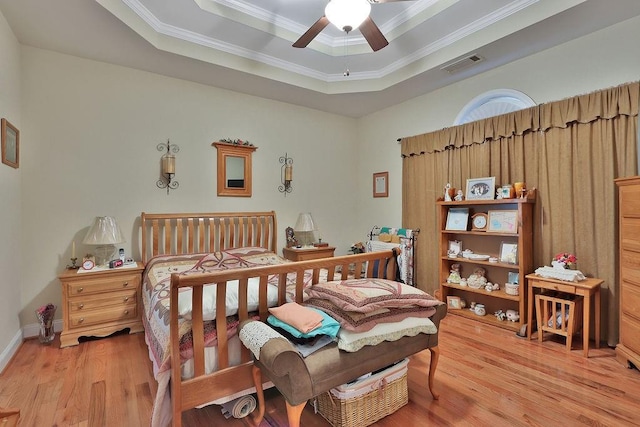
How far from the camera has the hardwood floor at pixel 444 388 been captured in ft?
6.07

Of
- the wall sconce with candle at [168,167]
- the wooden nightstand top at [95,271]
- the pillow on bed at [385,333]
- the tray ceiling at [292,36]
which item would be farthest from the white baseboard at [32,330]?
the pillow on bed at [385,333]

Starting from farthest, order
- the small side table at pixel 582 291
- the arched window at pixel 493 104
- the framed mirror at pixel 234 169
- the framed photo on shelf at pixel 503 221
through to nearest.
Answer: the framed mirror at pixel 234 169, the arched window at pixel 493 104, the framed photo on shelf at pixel 503 221, the small side table at pixel 582 291

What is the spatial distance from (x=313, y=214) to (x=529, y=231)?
9.23 feet

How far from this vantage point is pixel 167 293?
7.43ft

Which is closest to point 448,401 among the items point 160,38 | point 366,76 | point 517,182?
point 517,182

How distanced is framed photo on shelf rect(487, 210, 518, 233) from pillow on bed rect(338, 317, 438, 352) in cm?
180

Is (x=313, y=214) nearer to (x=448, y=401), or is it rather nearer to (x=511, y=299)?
(x=511, y=299)

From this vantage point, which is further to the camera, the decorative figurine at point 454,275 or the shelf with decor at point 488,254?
the decorative figurine at point 454,275

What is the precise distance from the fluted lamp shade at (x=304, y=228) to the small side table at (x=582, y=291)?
2.59 meters

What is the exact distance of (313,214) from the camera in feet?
15.9

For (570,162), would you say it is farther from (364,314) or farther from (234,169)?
(234,169)

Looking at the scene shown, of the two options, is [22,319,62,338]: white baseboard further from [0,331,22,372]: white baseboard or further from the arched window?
the arched window

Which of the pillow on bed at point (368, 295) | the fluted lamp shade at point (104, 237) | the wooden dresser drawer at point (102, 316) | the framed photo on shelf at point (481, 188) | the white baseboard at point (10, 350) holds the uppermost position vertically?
the framed photo on shelf at point (481, 188)

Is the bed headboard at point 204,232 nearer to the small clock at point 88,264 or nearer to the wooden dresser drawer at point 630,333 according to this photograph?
the small clock at point 88,264
